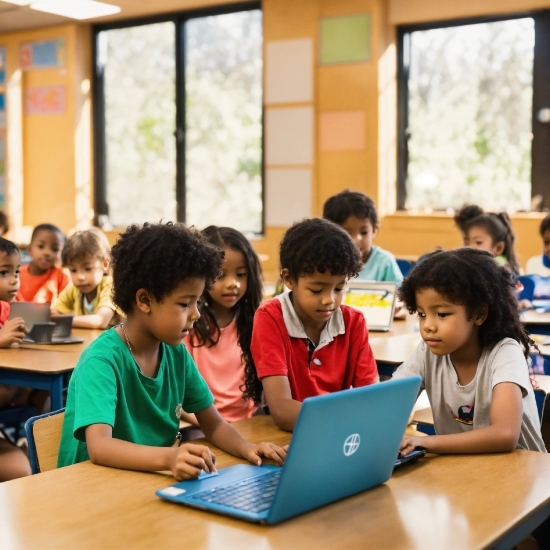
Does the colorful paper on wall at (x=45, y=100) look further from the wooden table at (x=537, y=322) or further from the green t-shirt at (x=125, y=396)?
the green t-shirt at (x=125, y=396)

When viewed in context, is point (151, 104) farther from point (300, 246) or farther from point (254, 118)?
point (300, 246)

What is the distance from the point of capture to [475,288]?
1821 millimetres

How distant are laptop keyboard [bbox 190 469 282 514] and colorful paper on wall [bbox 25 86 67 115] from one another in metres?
7.36

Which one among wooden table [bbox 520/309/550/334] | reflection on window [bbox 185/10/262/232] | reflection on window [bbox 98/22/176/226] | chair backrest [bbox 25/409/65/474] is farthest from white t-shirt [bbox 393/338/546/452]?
reflection on window [bbox 98/22/176/226]

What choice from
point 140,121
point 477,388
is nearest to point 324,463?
point 477,388

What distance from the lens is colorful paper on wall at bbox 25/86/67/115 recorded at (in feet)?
26.9

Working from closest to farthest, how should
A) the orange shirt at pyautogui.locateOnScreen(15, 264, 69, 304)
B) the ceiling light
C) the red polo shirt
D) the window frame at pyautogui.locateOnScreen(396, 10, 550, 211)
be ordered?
the red polo shirt, the orange shirt at pyautogui.locateOnScreen(15, 264, 69, 304), the window frame at pyautogui.locateOnScreen(396, 10, 550, 211), the ceiling light

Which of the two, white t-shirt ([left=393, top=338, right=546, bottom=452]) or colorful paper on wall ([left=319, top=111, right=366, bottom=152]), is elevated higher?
colorful paper on wall ([left=319, top=111, right=366, bottom=152])

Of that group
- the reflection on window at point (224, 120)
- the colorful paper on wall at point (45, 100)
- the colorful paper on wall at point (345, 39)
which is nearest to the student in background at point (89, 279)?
the colorful paper on wall at point (345, 39)

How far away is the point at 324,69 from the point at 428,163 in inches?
42.9

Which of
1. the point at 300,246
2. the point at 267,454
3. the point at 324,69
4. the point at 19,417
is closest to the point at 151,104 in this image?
the point at 324,69

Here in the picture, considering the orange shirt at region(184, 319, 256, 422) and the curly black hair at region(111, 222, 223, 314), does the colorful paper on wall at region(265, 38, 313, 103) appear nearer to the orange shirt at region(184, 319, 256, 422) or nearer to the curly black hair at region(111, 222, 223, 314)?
the orange shirt at region(184, 319, 256, 422)

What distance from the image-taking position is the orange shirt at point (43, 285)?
4.26 meters

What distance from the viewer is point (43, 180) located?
27.5ft
